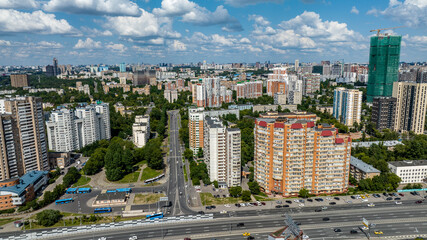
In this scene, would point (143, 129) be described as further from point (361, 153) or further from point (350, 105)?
point (350, 105)

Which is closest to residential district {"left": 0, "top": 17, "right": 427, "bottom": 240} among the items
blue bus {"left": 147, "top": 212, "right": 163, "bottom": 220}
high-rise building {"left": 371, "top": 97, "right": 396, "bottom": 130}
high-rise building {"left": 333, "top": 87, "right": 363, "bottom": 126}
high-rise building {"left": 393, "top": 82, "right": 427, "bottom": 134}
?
blue bus {"left": 147, "top": 212, "right": 163, "bottom": 220}

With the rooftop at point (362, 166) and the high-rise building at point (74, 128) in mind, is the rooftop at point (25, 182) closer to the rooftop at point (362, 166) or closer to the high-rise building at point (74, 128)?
the high-rise building at point (74, 128)

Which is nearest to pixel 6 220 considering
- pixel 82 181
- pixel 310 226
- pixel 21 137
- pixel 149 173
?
pixel 82 181

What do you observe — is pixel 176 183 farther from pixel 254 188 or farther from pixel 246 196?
pixel 254 188

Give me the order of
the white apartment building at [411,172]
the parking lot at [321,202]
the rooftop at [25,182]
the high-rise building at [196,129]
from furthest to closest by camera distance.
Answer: the high-rise building at [196,129], the white apartment building at [411,172], the rooftop at [25,182], the parking lot at [321,202]

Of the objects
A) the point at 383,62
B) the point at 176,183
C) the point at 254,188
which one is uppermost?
the point at 383,62

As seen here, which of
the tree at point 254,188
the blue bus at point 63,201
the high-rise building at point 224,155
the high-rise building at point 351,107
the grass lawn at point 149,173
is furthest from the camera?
the high-rise building at point 351,107

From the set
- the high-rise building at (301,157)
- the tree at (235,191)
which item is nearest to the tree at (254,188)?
the high-rise building at (301,157)

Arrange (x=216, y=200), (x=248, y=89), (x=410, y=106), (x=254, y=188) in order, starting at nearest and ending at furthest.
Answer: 1. (x=216, y=200)
2. (x=254, y=188)
3. (x=410, y=106)
4. (x=248, y=89)
